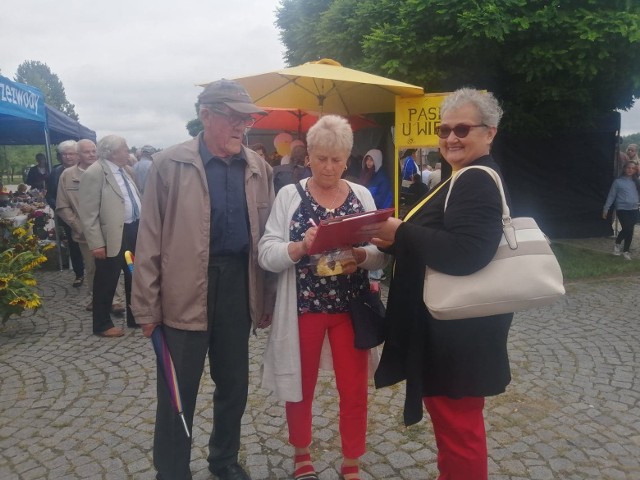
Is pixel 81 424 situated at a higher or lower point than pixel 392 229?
lower

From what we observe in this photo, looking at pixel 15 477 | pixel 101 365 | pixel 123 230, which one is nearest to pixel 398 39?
pixel 123 230

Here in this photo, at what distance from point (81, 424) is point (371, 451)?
197cm

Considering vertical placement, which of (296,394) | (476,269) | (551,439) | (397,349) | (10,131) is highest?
(10,131)

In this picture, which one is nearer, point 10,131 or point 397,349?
point 397,349

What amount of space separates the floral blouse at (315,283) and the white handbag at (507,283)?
0.69 meters

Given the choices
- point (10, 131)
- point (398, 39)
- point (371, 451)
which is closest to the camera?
point (371, 451)

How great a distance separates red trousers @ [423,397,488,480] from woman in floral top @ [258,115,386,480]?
0.56m

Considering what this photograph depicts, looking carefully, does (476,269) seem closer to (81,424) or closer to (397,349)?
(397,349)

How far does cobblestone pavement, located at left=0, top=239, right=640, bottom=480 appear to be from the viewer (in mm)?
2922

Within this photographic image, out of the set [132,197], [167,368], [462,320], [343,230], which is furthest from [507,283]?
[132,197]

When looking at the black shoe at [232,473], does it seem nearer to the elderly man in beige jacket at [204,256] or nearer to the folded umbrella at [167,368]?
the elderly man in beige jacket at [204,256]

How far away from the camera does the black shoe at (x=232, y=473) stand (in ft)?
8.91

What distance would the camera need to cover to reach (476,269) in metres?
1.88

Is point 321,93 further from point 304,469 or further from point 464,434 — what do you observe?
point 464,434
